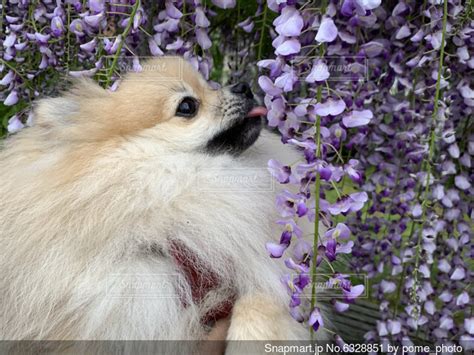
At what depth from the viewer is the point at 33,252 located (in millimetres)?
1206

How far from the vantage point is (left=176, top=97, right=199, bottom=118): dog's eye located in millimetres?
1354

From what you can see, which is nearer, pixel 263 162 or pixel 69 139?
pixel 69 139

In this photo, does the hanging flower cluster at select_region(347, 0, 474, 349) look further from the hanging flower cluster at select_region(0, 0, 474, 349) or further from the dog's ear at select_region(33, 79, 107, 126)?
the dog's ear at select_region(33, 79, 107, 126)

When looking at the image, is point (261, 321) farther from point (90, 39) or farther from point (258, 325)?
point (90, 39)

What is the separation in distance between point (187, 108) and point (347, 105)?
0.48m

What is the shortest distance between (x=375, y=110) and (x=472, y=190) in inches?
12.9

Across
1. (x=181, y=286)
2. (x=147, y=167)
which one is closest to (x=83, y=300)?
(x=181, y=286)

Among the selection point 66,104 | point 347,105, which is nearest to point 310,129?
point 347,105

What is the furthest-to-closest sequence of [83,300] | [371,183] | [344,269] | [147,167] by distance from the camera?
[344,269] < [371,183] < [147,167] < [83,300]

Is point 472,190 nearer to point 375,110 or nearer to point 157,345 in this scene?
point 375,110

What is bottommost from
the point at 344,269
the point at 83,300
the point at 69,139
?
the point at 344,269

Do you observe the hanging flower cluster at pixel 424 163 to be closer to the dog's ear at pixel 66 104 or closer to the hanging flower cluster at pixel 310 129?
the hanging flower cluster at pixel 310 129

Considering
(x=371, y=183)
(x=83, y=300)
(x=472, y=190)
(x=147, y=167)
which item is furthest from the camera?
(x=371, y=183)

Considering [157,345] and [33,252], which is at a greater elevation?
[33,252]
